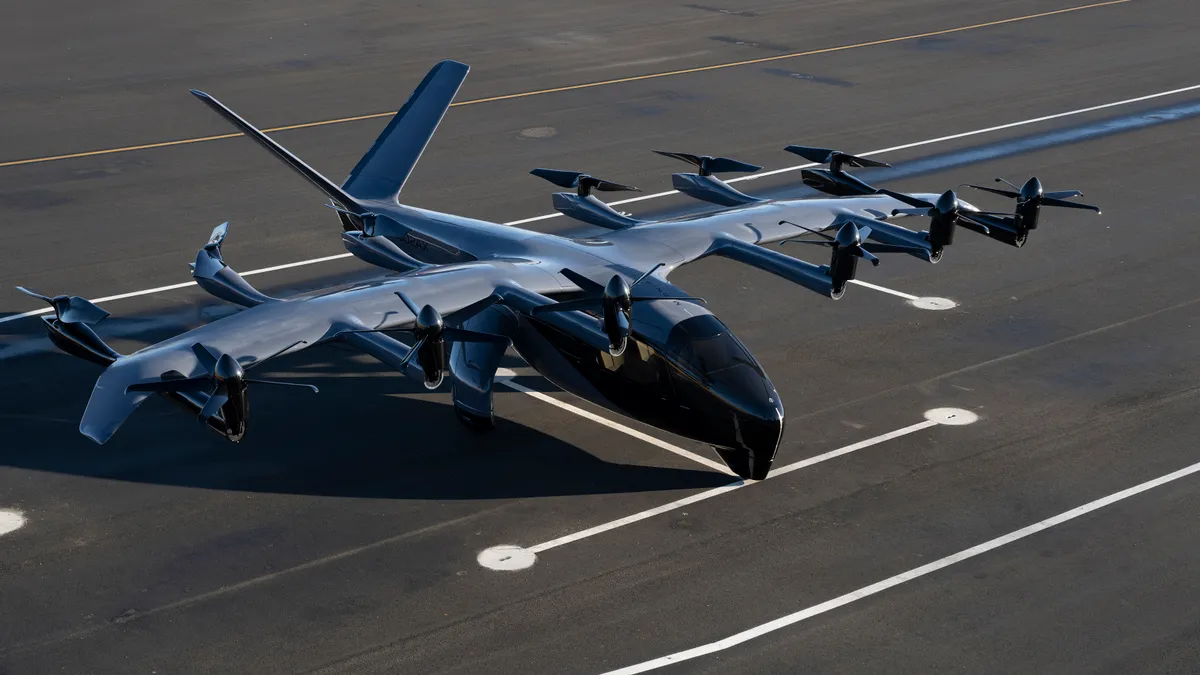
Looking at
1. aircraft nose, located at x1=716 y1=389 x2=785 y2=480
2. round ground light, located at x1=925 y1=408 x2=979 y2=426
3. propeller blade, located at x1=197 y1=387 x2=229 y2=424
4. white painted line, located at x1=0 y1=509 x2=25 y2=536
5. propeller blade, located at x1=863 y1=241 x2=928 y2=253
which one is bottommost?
white painted line, located at x1=0 y1=509 x2=25 y2=536

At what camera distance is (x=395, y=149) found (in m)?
31.5

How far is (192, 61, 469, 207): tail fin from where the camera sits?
29719mm

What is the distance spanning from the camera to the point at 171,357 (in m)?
21.0

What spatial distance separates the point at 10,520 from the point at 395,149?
12564 millimetres

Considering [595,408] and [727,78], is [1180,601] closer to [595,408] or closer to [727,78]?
[595,408]

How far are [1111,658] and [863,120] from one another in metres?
30.0

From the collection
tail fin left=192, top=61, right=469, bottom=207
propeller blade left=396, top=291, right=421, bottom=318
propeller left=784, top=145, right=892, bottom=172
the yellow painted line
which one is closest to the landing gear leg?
propeller blade left=396, top=291, right=421, bottom=318

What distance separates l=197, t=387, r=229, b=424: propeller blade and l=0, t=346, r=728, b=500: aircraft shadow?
4172mm

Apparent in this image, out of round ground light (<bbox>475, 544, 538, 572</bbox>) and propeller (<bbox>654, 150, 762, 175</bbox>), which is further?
propeller (<bbox>654, 150, 762, 175</bbox>)

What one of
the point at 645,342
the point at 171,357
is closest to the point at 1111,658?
the point at 645,342

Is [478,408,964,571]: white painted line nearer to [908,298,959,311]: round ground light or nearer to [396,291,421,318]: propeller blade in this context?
[396,291,421,318]: propeller blade

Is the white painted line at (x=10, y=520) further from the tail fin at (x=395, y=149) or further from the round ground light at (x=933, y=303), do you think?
the round ground light at (x=933, y=303)

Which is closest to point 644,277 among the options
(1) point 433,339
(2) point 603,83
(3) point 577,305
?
(3) point 577,305

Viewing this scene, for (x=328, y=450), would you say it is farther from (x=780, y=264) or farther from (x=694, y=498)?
(x=780, y=264)
